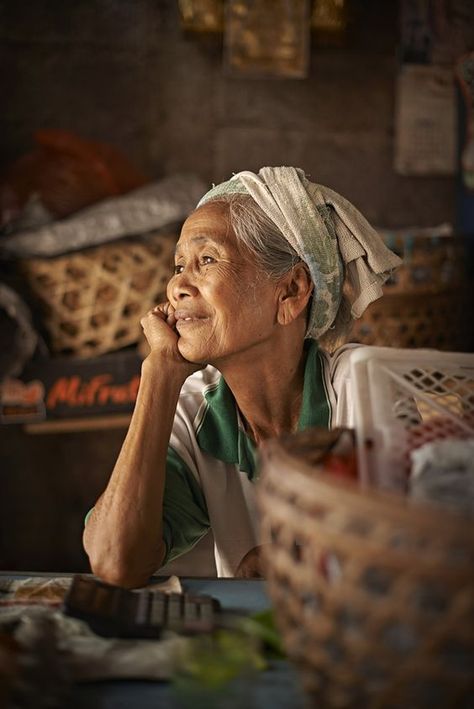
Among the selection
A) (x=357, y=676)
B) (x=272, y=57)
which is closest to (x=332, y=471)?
(x=357, y=676)

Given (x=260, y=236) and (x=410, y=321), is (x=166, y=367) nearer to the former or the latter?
(x=260, y=236)

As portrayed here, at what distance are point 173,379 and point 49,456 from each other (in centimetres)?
181

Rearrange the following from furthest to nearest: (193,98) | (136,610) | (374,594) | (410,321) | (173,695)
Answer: (193,98)
(410,321)
(136,610)
(173,695)
(374,594)

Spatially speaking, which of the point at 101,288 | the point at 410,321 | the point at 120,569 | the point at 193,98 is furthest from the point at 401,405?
the point at 193,98

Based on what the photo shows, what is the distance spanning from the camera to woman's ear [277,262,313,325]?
1.78m

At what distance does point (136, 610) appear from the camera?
3.34 ft

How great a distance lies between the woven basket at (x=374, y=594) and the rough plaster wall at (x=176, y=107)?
104 inches

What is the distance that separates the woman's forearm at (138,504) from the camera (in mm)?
1330

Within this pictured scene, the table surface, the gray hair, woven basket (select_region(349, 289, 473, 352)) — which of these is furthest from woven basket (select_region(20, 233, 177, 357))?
the table surface

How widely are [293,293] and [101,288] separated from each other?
966 mm

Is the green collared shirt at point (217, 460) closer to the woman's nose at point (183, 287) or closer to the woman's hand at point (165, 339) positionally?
the woman's hand at point (165, 339)

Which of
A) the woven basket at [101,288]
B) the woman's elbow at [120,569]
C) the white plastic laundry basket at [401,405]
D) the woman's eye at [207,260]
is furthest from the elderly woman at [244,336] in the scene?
the woven basket at [101,288]

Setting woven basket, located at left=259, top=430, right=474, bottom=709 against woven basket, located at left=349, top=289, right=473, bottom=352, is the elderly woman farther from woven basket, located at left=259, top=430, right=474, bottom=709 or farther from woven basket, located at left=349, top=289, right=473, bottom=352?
woven basket, located at left=259, top=430, right=474, bottom=709

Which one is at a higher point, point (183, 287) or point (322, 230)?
point (322, 230)
